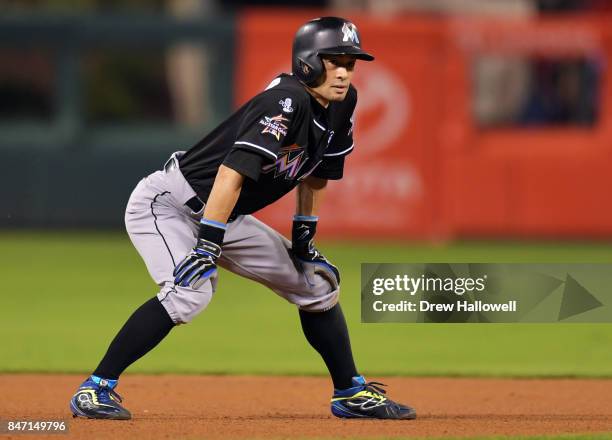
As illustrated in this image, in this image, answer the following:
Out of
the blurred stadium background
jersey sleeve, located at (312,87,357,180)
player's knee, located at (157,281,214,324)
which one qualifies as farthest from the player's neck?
the blurred stadium background

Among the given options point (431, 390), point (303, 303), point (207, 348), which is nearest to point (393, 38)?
point (207, 348)

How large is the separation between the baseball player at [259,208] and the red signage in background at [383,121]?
8.69m

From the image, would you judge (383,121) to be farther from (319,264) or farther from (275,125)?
(275,125)

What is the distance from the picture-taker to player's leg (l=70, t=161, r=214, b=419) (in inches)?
220

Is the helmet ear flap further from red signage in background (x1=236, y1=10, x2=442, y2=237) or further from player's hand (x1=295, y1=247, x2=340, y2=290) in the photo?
red signage in background (x1=236, y1=10, x2=442, y2=237)

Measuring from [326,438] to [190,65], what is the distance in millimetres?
19664

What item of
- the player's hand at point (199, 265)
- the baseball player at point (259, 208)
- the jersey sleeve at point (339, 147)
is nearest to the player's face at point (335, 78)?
the baseball player at point (259, 208)

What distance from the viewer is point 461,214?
15.0 meters

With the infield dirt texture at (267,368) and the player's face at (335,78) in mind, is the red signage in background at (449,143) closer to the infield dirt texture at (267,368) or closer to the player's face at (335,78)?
the infield dirt texture at (267,368)

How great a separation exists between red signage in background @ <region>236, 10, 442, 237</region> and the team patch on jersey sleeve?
9235mm

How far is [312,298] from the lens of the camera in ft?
19.5

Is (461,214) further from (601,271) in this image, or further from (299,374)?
(601,271)

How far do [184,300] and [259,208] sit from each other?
23.1 inches

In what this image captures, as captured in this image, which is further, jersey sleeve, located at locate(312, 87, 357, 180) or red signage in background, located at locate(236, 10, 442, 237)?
red signage in background, located at locate(236, 10, 442, 237)
